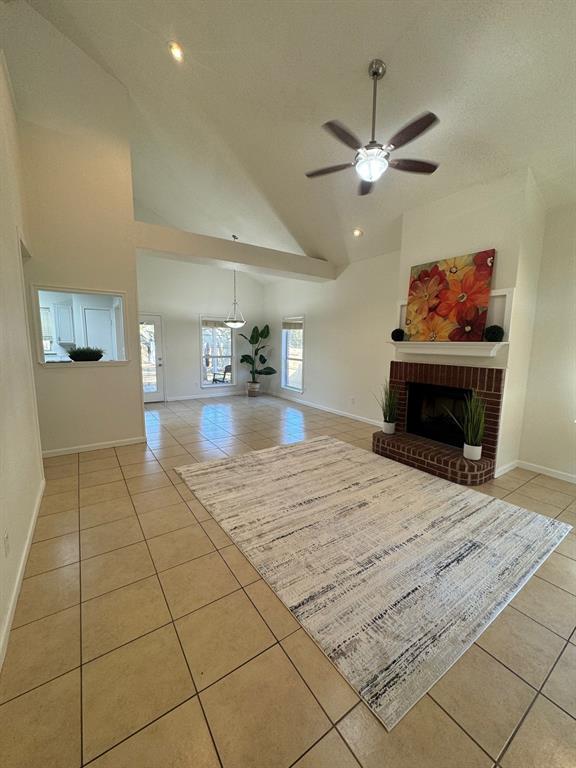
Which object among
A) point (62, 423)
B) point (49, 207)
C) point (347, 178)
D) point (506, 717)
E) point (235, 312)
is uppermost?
point (347, 178)

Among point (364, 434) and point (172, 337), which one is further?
point (172, 337)

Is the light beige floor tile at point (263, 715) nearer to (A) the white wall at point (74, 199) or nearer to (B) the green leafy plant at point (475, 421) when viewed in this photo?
(B) the green leafy plant at point (475, 421)

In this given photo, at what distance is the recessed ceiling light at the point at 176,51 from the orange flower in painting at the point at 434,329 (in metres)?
3.71

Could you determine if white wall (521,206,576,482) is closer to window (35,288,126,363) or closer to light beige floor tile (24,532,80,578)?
light beige floor tile (24,532,80,578)

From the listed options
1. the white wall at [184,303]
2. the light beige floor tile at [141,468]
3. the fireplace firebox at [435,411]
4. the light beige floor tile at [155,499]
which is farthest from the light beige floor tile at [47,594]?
the white wall at [184,303]

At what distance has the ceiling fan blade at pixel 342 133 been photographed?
6.94 feet

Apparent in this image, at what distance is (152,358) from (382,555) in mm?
6420

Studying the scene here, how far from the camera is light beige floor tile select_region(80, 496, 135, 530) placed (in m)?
2.50

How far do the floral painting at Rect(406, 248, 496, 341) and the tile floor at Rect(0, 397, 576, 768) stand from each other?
2177mm

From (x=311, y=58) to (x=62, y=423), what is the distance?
4623mm

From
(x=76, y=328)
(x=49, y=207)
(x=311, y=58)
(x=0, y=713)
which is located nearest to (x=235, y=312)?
(x=76, y=328)

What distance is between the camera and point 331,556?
Answer: 2.11 m

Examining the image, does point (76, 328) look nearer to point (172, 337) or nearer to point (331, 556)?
point (172, 337)

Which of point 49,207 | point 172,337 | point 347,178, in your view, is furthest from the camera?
point 172,337
